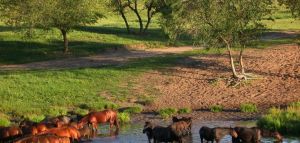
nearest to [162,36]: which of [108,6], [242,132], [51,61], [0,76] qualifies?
[108,6]

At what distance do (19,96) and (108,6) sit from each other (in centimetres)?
3368

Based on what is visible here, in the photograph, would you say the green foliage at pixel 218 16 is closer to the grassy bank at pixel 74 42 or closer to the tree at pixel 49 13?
the grassy bank at pixel 74 42

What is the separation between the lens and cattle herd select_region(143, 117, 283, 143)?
22234 mm

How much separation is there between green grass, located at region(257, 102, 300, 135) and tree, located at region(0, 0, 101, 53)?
29505 millimetres

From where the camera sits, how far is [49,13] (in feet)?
169

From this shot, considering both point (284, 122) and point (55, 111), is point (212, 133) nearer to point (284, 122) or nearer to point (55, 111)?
point (284, 122)

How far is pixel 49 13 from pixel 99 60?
21.6ft

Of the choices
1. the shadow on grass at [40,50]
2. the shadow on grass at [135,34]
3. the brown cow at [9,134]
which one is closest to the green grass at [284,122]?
the brown cow at [9,134]

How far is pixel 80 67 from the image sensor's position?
146 ft

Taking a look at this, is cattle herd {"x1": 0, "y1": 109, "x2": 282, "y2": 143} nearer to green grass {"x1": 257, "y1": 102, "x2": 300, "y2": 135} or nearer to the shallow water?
the shallow water

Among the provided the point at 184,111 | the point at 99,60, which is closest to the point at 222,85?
the point at 184,111

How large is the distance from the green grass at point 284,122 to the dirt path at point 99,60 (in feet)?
71.2

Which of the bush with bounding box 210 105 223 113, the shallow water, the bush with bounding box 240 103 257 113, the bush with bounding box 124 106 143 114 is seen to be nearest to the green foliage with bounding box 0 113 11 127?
the shallow water

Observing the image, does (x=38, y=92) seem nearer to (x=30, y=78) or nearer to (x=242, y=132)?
(x=30, y=78)
